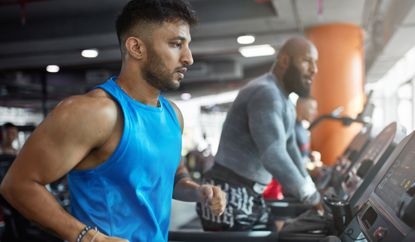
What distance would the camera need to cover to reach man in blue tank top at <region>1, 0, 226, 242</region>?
111 centimetres

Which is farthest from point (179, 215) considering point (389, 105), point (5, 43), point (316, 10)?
point (389, 105)

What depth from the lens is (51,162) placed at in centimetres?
112

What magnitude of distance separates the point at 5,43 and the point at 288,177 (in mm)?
6882

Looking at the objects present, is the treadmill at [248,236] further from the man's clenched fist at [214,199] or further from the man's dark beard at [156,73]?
the man's dark beard at [156,73]

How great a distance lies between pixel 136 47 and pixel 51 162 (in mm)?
427

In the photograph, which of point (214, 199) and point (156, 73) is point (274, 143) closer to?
point (214, 199)

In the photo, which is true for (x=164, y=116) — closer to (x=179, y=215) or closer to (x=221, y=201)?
(x=221, y=201)

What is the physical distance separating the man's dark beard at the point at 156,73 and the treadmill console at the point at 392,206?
0.69m

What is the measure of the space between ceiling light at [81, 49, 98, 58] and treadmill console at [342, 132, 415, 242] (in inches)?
279

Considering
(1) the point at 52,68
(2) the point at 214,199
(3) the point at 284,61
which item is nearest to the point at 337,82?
(3) the point at 284,61

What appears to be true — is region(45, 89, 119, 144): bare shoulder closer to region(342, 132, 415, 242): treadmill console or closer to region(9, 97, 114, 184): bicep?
region(9, 97, 114, 184): bicep

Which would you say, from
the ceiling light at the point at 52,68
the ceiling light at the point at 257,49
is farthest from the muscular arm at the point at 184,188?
the ceiling light at the point at 52,68

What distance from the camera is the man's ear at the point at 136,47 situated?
1.34 meters

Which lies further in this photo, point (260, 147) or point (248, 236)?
point (260, 147)
